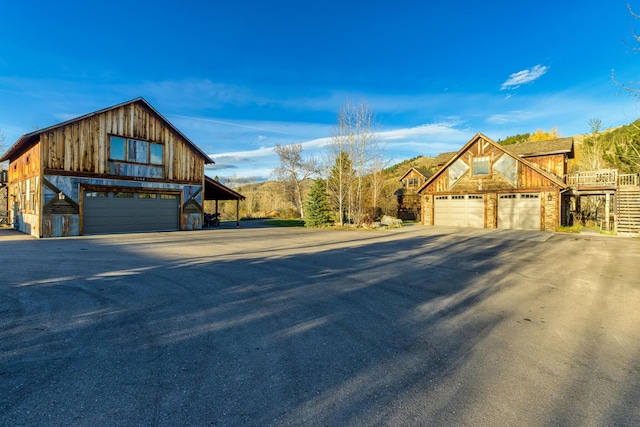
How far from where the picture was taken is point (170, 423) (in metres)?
2.28

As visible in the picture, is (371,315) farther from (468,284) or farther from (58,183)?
(58,183)

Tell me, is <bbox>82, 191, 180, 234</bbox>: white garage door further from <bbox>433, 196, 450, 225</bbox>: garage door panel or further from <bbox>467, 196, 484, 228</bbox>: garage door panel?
<bbox>467, 196, 484, 228</bbox>: garage door panel

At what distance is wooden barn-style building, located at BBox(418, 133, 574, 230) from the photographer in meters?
20.7

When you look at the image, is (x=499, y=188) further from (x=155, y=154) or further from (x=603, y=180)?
(x=155, y=154)

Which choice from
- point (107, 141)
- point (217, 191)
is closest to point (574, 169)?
point (217, 191)

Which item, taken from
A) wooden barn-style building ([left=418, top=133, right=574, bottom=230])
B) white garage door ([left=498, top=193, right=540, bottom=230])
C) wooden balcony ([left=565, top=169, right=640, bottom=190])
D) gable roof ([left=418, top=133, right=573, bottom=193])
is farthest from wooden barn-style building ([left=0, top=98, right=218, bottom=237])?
wooden balcony ([left=565, top=169, right=640, bottom=190])

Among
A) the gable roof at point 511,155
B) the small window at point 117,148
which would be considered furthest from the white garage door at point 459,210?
the small window at point 117,148

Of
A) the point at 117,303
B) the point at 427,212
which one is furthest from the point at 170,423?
the point at 427,212

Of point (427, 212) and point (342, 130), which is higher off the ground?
point (342, 130)

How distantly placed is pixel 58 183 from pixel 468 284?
17843 millimetres

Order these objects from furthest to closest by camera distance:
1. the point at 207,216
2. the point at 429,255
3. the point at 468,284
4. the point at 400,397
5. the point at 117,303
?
the point at 207,216
the point at 429,255
the point at 468,284
the point at 117,303
the point at 400,397

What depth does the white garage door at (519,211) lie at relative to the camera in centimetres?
2108

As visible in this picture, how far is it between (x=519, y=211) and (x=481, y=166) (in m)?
4.25

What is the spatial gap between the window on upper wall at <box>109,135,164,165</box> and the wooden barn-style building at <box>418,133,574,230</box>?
20.2 m
